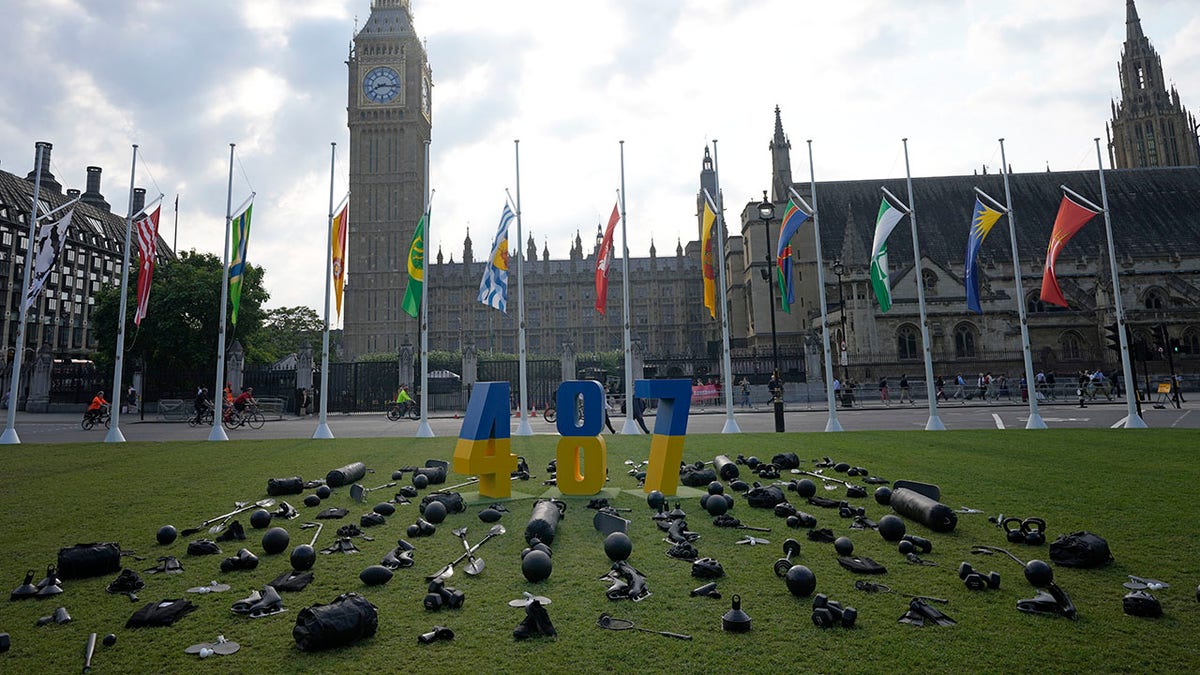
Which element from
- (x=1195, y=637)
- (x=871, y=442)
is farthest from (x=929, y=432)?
(x=1195, y=637)

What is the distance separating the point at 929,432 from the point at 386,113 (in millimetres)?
69809

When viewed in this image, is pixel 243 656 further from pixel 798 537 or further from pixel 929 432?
pixel 929 432

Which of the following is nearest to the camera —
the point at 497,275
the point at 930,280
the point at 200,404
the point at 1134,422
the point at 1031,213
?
the point at 1134,422

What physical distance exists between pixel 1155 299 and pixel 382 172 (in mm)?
71255

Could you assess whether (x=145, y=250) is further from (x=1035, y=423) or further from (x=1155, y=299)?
→ (x=1155, y=299)

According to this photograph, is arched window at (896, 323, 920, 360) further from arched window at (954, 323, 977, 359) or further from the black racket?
the black racket

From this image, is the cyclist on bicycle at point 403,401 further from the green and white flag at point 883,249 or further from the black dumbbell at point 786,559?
the black dumbbell at point 786,559

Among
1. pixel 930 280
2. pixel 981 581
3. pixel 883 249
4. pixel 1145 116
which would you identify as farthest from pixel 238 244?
pixel 1145 116

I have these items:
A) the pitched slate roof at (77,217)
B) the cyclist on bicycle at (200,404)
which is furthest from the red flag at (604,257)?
the pitched slate roof at (77,217)

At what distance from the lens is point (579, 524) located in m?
5.81

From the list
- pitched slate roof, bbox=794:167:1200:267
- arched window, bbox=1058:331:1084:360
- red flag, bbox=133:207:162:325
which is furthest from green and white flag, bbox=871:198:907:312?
arched window, bbox=1058:331:1084:360

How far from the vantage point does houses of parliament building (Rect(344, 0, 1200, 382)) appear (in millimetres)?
38281

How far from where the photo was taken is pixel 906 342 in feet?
125

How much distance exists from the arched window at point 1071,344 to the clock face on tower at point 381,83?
6672 centimetres
